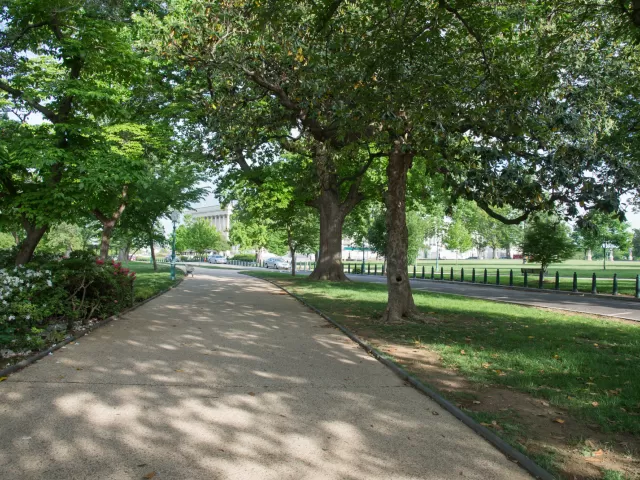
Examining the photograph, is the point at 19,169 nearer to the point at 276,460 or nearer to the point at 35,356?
the point at 35,356

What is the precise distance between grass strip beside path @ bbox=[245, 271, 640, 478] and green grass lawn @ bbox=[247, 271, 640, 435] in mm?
11

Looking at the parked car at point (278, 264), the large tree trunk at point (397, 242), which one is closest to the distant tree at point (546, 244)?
the large tree trunk at point (397, 242)

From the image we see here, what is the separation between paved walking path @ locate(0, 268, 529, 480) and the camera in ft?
11.8

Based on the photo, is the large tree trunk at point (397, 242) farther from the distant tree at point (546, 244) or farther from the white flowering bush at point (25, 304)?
the distant tree at point (546, 244)

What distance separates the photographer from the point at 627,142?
50.4 feet

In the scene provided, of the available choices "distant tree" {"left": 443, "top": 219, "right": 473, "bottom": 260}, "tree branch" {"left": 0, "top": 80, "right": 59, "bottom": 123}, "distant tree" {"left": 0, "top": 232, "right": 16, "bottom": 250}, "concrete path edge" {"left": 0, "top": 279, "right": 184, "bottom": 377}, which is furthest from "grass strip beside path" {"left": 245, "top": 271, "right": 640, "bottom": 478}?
"distant tree" {"left": 443, "top": 219, "right": 473, "bottom": 260}

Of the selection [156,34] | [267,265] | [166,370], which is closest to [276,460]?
[166,370]

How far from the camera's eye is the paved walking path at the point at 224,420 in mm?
3598

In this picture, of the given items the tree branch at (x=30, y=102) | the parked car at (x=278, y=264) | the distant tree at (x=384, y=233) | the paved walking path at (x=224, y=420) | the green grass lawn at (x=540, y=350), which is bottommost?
the paved walking path at (x=224, y=420)

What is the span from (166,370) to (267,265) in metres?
55.7

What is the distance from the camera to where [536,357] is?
750cm

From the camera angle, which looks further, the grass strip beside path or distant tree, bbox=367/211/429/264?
distant tree, bbox=367/211/429/264

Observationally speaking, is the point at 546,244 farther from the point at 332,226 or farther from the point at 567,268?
the point at 567,268

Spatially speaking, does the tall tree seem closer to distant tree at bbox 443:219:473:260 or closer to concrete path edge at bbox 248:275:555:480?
concrete path edge at bbox 248:275:555:480
